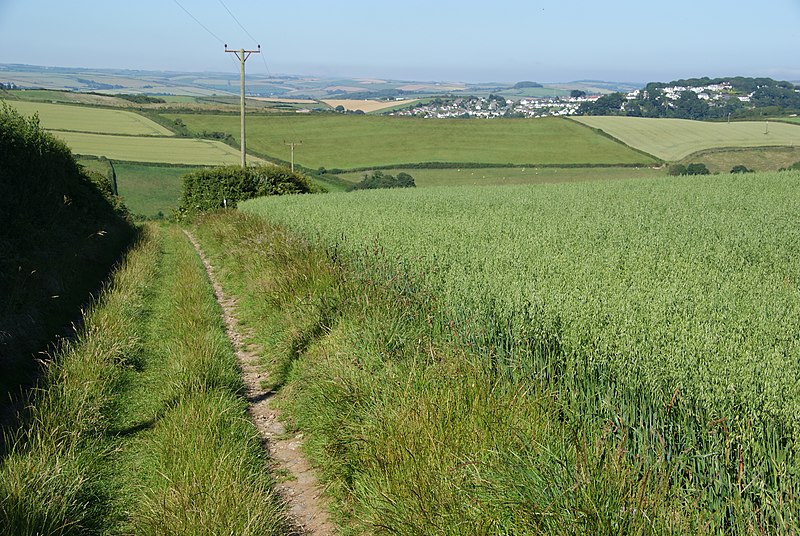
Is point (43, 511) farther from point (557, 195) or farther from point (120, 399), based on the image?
point (557, 195)

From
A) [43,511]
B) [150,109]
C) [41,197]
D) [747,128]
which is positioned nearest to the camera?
[43,511]

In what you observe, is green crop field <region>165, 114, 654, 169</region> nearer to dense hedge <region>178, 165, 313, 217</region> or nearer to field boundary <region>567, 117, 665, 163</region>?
field boundary <region>567, 117, 665, 163</region>

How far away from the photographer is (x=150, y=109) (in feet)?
289

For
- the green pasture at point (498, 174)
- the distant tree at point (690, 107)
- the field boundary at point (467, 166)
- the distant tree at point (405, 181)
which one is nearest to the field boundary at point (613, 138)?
the field boundary at point (467, 166)

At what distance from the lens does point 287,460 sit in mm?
5453

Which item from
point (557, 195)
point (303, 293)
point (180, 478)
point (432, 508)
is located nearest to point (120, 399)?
point (180, 478)

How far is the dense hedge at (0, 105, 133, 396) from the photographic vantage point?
7938mm

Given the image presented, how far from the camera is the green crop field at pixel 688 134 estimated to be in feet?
187

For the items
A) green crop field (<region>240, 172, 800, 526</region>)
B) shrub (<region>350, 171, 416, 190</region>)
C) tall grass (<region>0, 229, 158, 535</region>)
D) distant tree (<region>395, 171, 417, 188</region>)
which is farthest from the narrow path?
shrub (<region>350, 171, 416, 190</region>)

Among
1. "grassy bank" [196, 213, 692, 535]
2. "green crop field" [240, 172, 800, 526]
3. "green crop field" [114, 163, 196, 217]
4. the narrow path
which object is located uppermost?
"green crop field" [240, 172, 800, 526]

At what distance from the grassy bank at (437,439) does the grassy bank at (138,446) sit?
23.1 inches

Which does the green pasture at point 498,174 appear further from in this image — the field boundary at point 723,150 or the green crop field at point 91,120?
the green crop field at point 91,120

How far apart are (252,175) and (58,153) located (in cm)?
1980

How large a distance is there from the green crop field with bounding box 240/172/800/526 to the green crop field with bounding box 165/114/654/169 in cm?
5611
